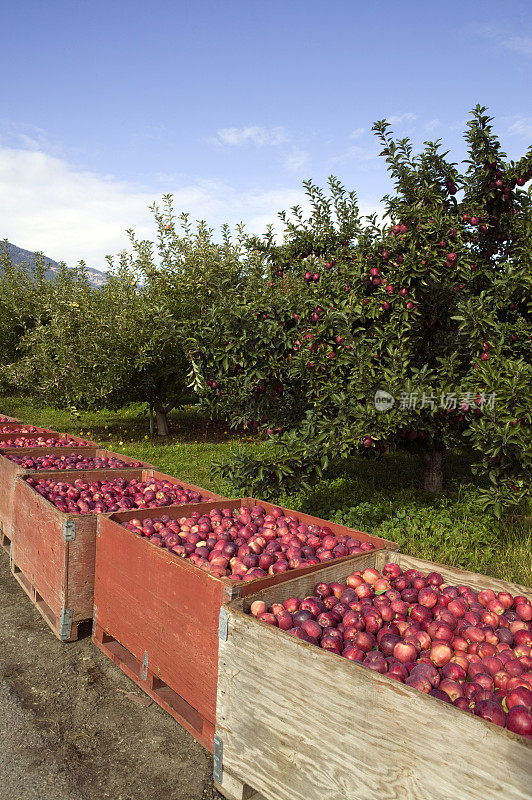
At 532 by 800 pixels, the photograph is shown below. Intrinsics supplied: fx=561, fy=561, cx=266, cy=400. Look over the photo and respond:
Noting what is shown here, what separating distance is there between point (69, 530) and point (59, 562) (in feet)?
0.94

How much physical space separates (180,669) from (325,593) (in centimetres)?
86

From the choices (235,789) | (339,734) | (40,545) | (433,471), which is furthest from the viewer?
(433,471)

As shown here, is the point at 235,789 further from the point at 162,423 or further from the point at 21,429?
the point at 162,423

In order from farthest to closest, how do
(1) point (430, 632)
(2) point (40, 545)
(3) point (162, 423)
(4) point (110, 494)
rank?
(3) point (162, 423)
(4) point (110, 494)
(2) point (40, 545)
(1) point (430, 632)

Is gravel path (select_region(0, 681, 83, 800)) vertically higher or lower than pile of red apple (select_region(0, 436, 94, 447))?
lower

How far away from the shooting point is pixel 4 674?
139 inches

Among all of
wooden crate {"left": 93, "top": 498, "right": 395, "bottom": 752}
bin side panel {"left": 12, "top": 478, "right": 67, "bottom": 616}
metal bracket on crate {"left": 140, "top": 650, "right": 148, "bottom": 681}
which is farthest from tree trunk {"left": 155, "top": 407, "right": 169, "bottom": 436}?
metal bracket on crate {"left": 140, "top": 650, "right": 148, "bottom": 681}

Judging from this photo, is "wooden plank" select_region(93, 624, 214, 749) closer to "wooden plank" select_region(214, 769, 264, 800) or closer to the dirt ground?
the dirt ground

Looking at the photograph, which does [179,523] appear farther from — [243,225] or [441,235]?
[243,225]

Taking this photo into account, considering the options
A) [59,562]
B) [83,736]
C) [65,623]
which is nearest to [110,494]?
[59,562]

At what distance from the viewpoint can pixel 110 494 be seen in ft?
16.8

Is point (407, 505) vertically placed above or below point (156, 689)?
above

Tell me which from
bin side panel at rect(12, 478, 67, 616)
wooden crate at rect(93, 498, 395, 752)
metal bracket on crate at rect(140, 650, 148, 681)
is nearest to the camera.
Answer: wooden crate at rect(93, 498, 395, 752)

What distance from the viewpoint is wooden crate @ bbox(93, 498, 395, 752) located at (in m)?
2.72
